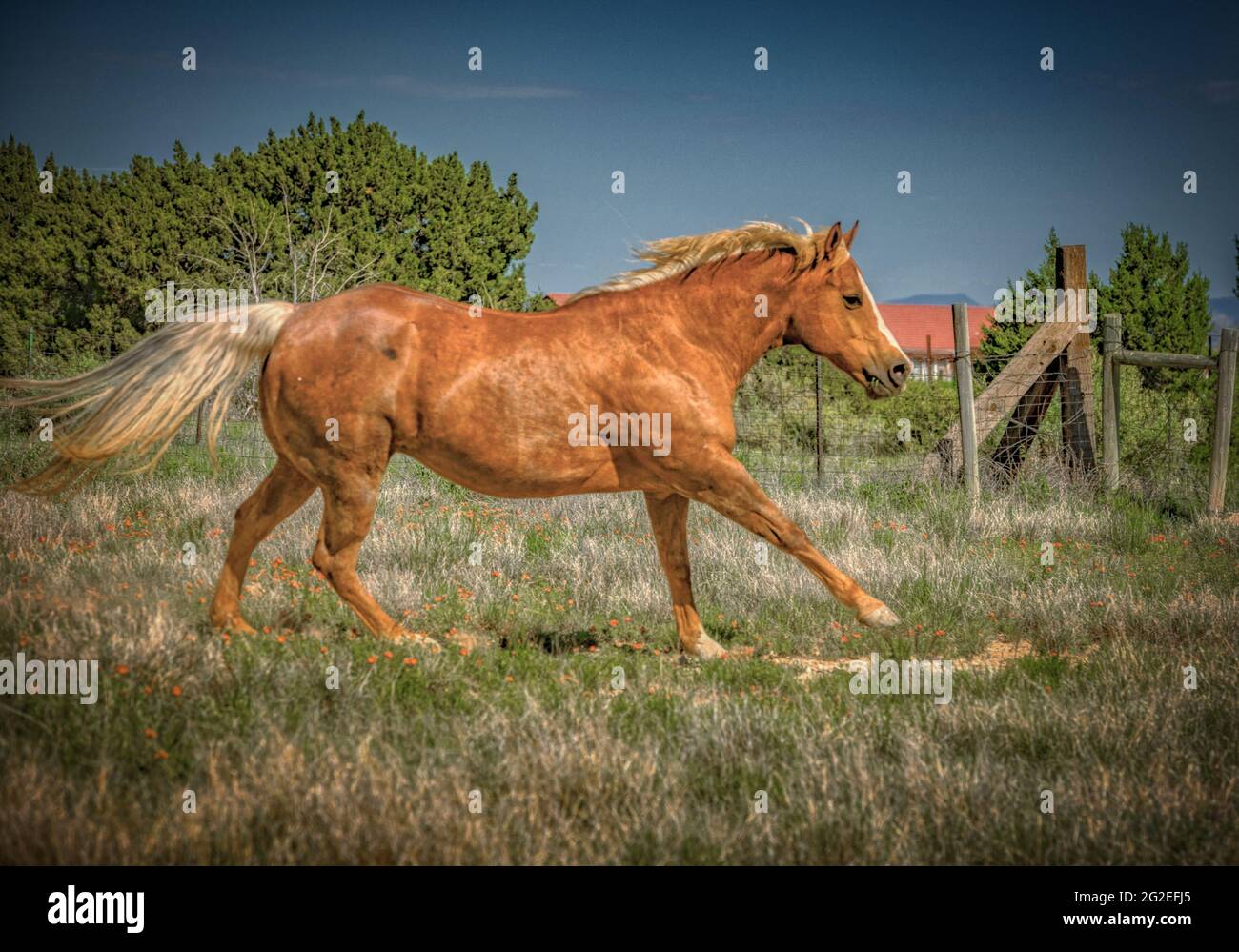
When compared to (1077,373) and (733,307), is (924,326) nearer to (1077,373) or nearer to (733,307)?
(1077,373)

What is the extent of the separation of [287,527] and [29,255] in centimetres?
2258

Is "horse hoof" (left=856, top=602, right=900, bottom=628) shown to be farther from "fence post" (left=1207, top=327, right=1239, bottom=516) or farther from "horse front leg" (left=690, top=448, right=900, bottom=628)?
"fence post" (left=1207, top=327, right=1239, bottom=516)

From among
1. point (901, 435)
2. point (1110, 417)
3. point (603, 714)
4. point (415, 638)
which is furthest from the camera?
point (901, 435)

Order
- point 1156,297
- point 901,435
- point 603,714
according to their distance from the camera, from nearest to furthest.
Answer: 1. point 603,714
2. point 901,435
3. point 1156,297

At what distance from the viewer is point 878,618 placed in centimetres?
530

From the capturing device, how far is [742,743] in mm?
4375

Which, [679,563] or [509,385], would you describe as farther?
[679,563]

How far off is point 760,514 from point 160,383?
3.19m

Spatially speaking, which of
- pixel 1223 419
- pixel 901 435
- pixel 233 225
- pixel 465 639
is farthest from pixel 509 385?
pixel 233 225

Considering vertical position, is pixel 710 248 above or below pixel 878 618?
above

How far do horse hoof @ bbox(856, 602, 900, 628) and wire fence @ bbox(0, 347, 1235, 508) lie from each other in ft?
18.5

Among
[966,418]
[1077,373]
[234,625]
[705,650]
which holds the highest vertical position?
[1077,373]
